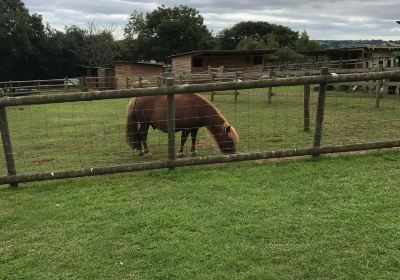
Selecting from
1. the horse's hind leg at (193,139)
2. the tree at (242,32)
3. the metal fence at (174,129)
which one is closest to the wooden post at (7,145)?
the metal fence at (174,129)

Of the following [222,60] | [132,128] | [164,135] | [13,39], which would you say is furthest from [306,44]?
[132,128]

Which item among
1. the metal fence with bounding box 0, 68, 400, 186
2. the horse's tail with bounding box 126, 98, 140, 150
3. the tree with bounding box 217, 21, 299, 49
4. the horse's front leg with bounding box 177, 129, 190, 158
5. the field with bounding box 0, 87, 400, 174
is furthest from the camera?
the tree with bounding box 217, 21, 299, 49

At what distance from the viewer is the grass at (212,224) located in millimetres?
3387

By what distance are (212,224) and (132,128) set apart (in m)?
4.44

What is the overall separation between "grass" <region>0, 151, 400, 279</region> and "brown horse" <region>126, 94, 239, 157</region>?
1238 millimetres

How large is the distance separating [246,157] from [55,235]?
2915mm

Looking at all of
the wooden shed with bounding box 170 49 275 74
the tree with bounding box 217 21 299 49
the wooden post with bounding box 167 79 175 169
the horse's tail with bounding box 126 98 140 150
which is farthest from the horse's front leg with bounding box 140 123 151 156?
the tree with bounding box 217 21 299 49

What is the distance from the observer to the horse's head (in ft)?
23.3

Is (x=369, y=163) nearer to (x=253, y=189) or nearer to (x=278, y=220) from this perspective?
(x=253, y=189)

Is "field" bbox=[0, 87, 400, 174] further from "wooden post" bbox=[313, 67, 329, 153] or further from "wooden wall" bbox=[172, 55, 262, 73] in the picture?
"wooden wall" bbox=[172, 55, 262, 73]

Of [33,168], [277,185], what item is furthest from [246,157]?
[33,168]

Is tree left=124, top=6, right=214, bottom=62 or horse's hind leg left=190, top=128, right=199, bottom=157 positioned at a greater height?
tree left=124, top=6, right=214, bottom=62

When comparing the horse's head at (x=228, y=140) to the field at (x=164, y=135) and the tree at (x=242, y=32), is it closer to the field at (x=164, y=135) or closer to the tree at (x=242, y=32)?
the field at (x=164, y=135)

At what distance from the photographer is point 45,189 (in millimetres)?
5609
